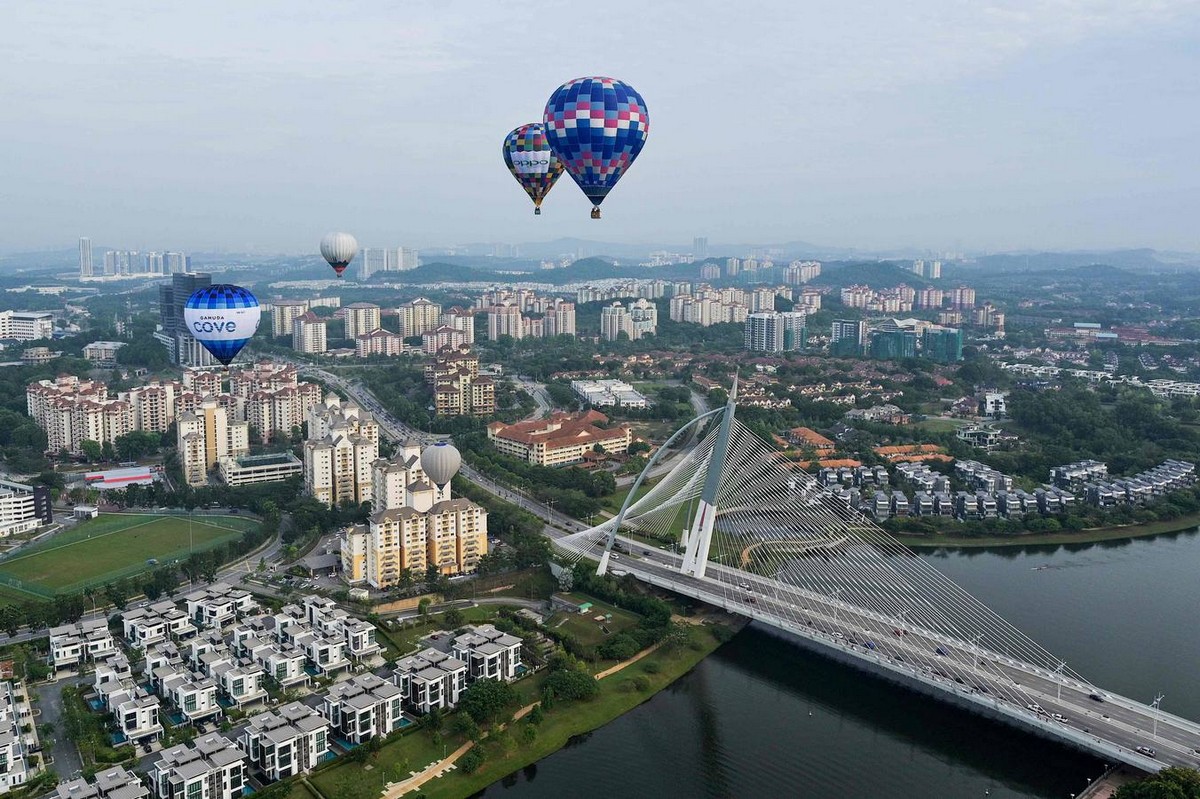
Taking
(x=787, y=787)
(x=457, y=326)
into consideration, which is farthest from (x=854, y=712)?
(x=457, y=326)

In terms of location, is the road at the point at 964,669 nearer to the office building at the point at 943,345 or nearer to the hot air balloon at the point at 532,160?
the hot air balloon at the point at 532,160

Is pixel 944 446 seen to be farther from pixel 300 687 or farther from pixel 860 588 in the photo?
pixel 300 687

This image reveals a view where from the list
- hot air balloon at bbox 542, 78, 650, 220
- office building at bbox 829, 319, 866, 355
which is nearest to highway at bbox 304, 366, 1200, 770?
hot air balloon at bbox 542, 78, 650, 220

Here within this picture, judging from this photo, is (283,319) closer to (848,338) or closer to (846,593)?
(848,338)

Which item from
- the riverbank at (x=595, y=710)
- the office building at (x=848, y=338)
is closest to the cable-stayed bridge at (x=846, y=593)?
the riverbank at (x=595, y=710)

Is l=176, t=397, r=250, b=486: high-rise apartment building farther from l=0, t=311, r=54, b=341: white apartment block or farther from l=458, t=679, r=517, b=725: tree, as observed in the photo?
l=0, t=311, r=54, b=341: white apartment block

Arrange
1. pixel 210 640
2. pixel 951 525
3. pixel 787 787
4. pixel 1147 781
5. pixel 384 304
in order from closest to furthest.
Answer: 1. pixel 1147 781
2. pixel 787 787
3. pixel 210 640
4. pixel 951 525
5. pixel 384 304
